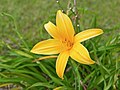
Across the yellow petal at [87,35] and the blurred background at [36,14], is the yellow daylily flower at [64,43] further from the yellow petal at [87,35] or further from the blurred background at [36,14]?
the blurred background at [36,14]

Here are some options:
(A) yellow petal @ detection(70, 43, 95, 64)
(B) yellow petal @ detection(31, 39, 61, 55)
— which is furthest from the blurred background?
(A) yellow petal @ detection(70, 43, 95, 64)

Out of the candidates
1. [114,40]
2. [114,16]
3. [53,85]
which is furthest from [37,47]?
[114,16]

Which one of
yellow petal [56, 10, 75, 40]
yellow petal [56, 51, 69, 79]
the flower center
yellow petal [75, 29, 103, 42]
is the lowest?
yellow petal [56, 51, 69, 79]

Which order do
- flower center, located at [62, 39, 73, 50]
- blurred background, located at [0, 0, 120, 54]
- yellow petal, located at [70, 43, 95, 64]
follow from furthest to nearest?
blurred background, located at [0, 0, 120, 54], flower center, located at [62, 39, 73, 50], yellow petal, located at [70, 43, 95, 64]

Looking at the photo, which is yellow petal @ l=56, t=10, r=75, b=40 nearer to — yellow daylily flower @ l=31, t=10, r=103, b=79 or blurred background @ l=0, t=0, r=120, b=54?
yellow daylily flower @ l=31, t=10, r=103, b=79

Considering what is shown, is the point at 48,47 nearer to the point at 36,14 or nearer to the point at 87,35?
the point at 87,35

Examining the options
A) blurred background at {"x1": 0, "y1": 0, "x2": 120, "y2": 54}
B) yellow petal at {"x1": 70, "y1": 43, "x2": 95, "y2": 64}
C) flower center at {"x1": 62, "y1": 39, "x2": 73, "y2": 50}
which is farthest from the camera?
blurred background at {"x1": 0, "y1": 0, "x2": 120, "y2": 54}

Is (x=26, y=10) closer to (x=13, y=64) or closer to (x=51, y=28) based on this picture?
(x=13, y=64)

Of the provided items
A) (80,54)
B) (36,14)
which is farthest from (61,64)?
(36,14)
